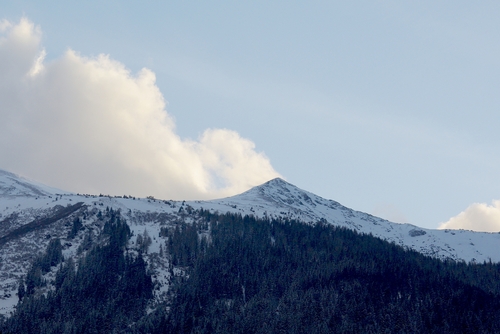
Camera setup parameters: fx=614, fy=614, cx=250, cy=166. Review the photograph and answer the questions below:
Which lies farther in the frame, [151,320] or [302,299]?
[302,299]

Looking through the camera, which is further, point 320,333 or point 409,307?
point 409,307

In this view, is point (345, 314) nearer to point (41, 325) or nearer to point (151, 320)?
point (151, 320)

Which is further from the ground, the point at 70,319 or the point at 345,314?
the point at 345,314

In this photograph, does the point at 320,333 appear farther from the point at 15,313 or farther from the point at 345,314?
the point at 15,313

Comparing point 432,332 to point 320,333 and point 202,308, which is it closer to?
point 320,333

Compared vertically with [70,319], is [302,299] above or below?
above

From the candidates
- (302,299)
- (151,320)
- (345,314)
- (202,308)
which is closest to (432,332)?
(345,314)

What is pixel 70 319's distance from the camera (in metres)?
183

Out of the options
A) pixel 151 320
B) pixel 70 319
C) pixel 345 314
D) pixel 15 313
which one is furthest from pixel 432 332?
pixel 15 313

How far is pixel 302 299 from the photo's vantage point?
647ft

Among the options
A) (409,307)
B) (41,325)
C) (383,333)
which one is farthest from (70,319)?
(409,307)

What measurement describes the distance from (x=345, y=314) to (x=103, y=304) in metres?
75.9

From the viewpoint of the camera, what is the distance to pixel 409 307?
19738 cm

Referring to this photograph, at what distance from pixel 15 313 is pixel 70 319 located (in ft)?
52.9
